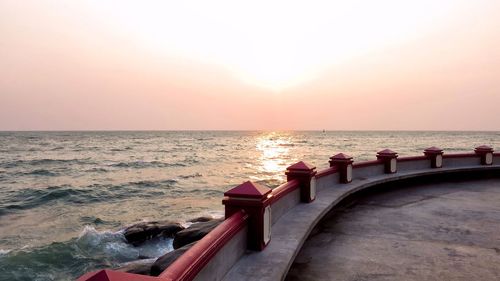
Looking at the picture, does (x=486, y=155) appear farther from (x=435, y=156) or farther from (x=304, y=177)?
(x=304, y=177)

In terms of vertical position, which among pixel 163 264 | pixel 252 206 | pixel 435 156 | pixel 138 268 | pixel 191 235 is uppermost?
pixel 435 156

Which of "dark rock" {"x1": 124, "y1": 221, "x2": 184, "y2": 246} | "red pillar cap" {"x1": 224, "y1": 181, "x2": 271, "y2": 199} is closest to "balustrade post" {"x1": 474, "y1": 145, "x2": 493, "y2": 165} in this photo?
"dark rock" {"x1": 124, "y1": 221, "x2": 184, "y2": 246}

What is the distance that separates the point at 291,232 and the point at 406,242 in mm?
2496

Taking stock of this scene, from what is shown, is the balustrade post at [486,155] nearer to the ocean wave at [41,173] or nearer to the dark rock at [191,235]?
the dark rock at [191,235]

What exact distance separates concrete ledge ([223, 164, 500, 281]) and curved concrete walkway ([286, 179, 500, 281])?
1.09ft

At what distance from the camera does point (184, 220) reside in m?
20.5

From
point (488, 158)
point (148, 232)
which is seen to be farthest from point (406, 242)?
point (488, 158)

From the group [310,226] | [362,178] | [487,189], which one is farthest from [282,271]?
[487,189]

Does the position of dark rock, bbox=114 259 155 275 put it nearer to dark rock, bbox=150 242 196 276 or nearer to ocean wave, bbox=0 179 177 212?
dark rock, bbox=150 242 196 276

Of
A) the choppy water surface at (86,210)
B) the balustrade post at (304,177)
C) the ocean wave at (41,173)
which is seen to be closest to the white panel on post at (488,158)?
the balustrade post at (304,177)

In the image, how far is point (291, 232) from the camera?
7.30m

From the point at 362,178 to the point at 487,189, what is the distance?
4.86 meters

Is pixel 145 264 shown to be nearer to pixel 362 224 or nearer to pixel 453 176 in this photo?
pixel 362 224

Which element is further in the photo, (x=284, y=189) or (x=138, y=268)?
(x=138, y=268)
